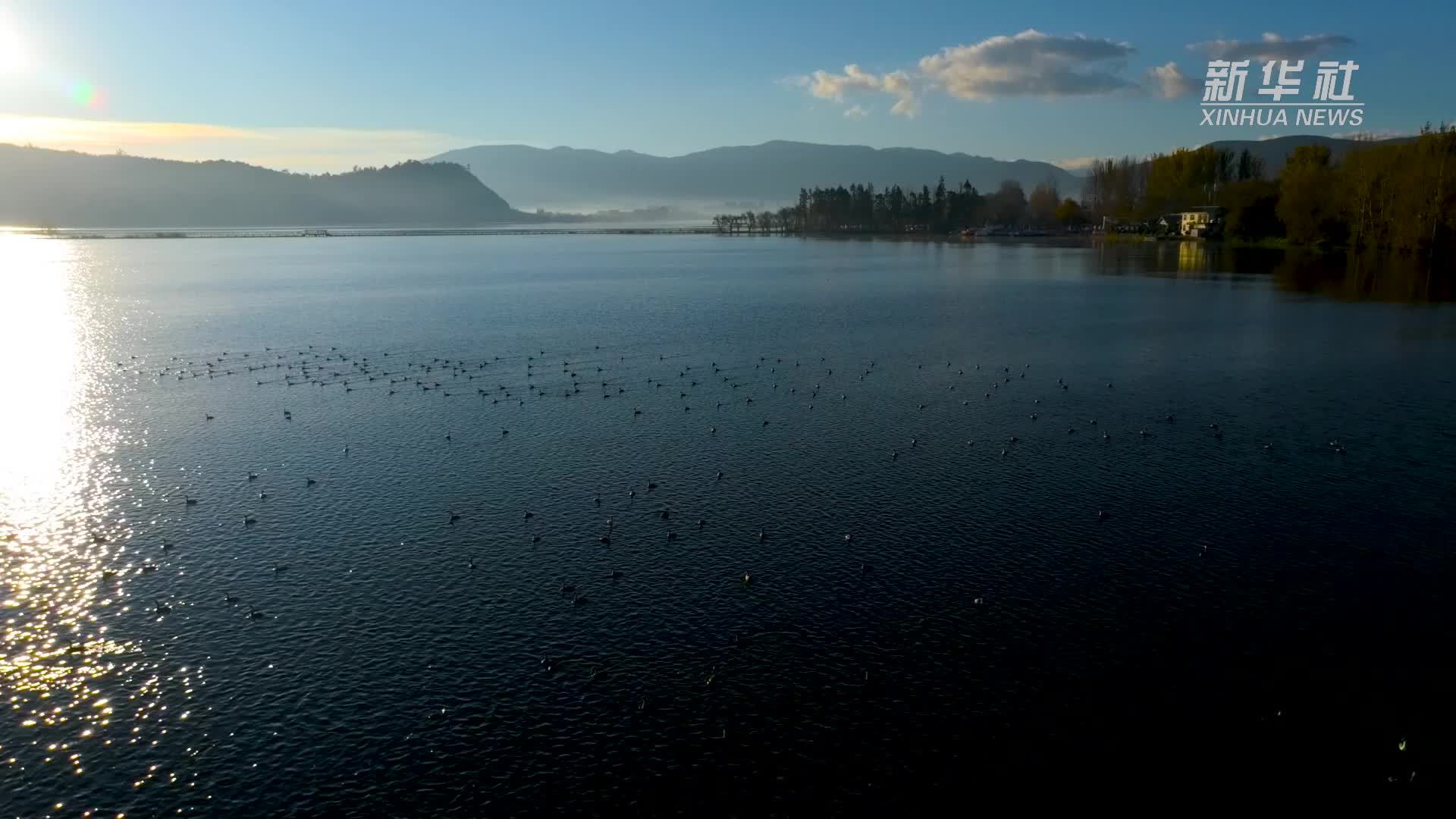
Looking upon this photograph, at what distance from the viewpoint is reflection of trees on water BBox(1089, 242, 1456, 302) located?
101250 mm

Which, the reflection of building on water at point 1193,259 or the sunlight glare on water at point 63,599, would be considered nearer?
the sunlight glare on water at point 63,599

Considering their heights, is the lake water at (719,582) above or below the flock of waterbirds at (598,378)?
below

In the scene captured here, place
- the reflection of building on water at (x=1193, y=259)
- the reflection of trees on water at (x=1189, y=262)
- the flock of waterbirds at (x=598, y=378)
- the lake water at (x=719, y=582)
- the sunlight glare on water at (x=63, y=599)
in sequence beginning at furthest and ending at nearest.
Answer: the reflection of building on water at (x=1193, y=259)
the reflection of trees on water at (x=1189, y=262)
the flock of waterbirds at (x=598, y=378)
the sunlight glare on water at (x=63, y=599)
the lake water at (x=719, y=582)

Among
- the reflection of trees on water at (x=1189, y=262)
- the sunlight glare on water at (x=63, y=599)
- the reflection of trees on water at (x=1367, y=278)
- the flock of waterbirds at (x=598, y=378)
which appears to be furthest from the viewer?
the reflection of trees on water at (x=1189, y=262)

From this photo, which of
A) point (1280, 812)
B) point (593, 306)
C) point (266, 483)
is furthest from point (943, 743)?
point (593, 306)

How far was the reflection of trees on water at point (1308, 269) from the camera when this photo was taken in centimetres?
10125

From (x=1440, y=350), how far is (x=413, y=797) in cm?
7587

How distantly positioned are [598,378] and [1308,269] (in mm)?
117544

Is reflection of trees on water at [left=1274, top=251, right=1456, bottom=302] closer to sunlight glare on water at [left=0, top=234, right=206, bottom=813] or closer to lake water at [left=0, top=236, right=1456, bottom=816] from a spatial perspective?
lake water at [left=0, top=236, right=1456, bottom=816]

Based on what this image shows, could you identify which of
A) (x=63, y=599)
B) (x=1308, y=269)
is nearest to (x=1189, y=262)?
(x=1308, y=269)

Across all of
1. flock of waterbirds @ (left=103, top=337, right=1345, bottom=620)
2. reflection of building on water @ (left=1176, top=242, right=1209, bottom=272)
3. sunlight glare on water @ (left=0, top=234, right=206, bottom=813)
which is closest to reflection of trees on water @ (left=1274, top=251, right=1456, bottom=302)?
reflection of building on water @ (left=1176, top=242, right=1209, bottom=272)

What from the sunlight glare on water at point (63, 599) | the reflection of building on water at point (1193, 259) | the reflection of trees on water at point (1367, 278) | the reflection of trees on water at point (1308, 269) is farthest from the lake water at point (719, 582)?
the reflection of building on water at point (1193, 259)

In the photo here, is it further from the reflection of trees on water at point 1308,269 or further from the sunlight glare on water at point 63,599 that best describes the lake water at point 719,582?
the reflection of trees on water at point 1308,269

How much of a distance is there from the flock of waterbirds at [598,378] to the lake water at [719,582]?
22.7 inches
